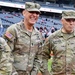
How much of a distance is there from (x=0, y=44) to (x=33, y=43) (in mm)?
830

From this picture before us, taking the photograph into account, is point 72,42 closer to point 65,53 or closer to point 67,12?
point 65,53

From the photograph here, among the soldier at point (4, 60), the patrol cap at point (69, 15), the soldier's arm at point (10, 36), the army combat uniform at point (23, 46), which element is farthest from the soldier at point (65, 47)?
the soldier at point (4, 60)

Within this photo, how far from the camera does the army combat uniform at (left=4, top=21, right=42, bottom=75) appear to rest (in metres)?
3.86

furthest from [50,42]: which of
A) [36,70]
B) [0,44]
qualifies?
[0,44]

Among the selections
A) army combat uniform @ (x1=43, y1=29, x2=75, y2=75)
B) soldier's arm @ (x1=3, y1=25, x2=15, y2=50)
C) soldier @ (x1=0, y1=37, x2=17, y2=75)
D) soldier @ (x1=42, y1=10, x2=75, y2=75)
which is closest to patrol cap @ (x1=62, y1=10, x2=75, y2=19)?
soldier @ (x1=42, y1=10, x2=75, y2=75)

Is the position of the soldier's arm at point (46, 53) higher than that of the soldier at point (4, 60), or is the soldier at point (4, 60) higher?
the soldier at point (4, 60)

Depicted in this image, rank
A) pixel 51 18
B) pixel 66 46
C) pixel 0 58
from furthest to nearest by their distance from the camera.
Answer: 1. pixel 51 18
2. pixel 66 46
3. pixel 0 58

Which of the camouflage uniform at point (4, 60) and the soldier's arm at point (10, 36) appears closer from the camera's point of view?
the camouflage uniform at point (4, 60)

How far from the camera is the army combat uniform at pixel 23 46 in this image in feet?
12.7

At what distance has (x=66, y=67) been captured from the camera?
151 inches

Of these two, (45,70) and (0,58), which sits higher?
(0,58)

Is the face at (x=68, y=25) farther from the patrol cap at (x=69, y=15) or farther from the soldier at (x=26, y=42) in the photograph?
the soldier at (x=26, y=42)

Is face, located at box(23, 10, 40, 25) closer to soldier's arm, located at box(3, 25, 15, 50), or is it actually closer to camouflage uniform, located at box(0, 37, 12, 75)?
soldier's arm, located at box(3, 25, 15, 50)

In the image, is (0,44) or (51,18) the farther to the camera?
(51,18)
